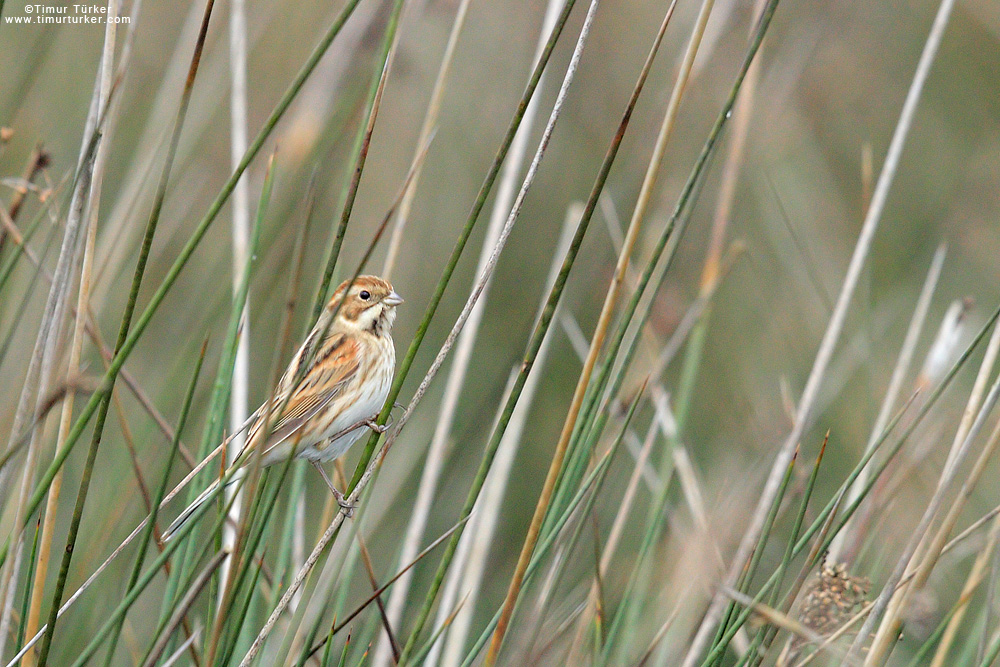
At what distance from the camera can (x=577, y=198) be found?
4.78m

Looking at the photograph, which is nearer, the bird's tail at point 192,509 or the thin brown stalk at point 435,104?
the bird's tail at point 192,509

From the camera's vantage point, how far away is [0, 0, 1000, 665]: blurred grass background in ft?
11.5

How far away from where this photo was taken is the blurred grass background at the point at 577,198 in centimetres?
350

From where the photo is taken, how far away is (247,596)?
1915 millimetres

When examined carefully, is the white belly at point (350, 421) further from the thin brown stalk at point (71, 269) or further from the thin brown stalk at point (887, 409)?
the thin brown stalk at point (887, 409)

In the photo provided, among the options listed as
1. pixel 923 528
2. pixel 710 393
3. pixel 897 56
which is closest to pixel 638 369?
pixel 710 393

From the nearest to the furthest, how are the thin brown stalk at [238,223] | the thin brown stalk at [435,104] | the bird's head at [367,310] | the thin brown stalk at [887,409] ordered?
1. the thin brown stalk at [435,104]
2. the thin brown stalk at [887,409]
3. the thin brown stalk at [238,223]
4. the bird's head at [367,310]

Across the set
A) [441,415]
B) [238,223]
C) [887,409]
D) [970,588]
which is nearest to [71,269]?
[238,223]

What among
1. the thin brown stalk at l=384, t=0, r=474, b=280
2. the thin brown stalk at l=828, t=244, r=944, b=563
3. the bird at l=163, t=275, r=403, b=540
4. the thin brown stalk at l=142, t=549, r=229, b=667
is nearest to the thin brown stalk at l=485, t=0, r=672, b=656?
the thin brown stalk at l=142, t=549, r=229, b=667

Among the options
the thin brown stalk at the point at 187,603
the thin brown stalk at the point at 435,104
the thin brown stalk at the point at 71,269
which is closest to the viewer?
the thin brown stalk at the point at 187,603

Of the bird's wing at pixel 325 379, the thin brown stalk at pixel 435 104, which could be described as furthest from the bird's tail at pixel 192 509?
the thin brown stalk at pixel 435 104

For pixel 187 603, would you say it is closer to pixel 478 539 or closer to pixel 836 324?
pixel 478 539

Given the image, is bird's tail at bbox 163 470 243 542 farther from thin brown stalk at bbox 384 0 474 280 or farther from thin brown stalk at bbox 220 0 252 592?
thin brown stalk at bbox 384 0 474 280

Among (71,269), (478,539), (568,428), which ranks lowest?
(478,539)
